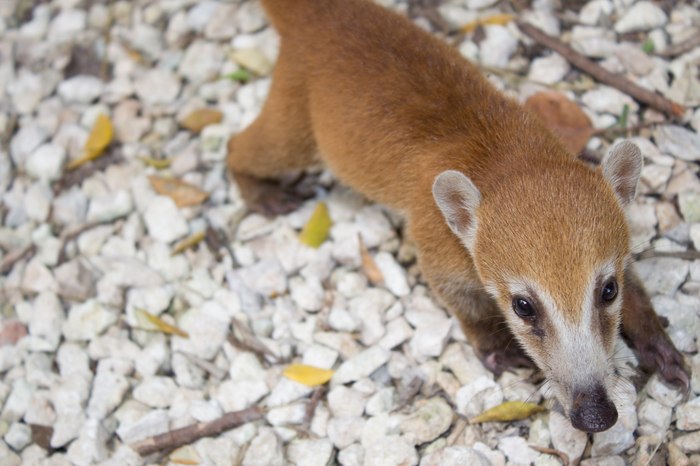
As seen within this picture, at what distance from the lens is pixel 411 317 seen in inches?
230

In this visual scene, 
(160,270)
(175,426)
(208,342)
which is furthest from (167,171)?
(175,426)

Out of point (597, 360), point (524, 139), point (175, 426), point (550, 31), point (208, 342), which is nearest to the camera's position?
point (597, 360)

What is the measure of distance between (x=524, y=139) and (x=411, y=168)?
2.54 feet

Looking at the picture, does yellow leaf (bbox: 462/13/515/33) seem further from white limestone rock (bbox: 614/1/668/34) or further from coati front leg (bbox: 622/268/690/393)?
coati front leg (bbox: 622/268/690/393)

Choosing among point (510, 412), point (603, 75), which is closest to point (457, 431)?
point (510, 412)

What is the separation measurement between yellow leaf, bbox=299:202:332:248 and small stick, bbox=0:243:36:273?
2059 millimetres

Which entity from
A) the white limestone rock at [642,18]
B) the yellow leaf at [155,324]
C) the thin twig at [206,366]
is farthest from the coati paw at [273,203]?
the white limestone rock at [642,18]

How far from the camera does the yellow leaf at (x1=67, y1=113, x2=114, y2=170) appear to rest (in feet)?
23.5

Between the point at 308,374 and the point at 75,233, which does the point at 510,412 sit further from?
the point at 75,233

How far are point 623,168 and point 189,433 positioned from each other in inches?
118

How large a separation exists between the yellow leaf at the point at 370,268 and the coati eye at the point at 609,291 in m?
1.89

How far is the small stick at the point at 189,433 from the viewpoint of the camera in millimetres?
5461

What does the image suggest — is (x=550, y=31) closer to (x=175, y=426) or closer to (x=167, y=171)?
(x=167, y=171)

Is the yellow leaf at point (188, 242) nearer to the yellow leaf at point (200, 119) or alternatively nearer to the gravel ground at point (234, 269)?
the gravel ground at point (234, 269)
